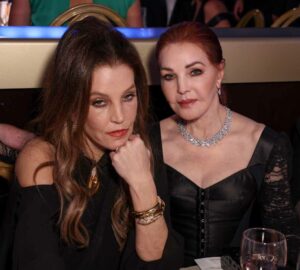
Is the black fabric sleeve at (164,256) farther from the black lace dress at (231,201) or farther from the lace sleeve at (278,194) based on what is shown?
the lace sleeve at (278,194)

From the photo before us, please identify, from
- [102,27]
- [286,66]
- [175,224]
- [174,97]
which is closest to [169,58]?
[174,97]

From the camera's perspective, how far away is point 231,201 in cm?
189

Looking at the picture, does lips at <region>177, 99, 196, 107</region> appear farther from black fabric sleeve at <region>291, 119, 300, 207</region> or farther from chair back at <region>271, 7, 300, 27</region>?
chair back at <region>271, 7, 300, 27</region>

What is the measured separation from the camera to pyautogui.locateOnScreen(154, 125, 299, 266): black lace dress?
6.15 feet

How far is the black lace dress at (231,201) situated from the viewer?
1.87 m

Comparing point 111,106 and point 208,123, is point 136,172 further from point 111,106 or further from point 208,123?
point 208,123

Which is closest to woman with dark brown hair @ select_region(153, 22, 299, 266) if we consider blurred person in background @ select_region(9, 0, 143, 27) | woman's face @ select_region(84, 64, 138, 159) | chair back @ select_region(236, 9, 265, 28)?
woman's face @ select_region(84, 64, 138, 159)

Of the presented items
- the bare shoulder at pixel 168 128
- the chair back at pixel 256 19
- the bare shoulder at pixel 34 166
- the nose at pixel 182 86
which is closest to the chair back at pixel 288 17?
the chair back at pixel 256 19

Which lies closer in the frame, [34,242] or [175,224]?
[34,242]

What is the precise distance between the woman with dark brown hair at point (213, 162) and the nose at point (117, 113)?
354mm

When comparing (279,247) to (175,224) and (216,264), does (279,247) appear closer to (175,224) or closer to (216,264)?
(216,264)

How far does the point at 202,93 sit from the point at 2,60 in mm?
875

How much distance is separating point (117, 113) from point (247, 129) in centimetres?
66

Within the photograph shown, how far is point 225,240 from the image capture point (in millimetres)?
1909
